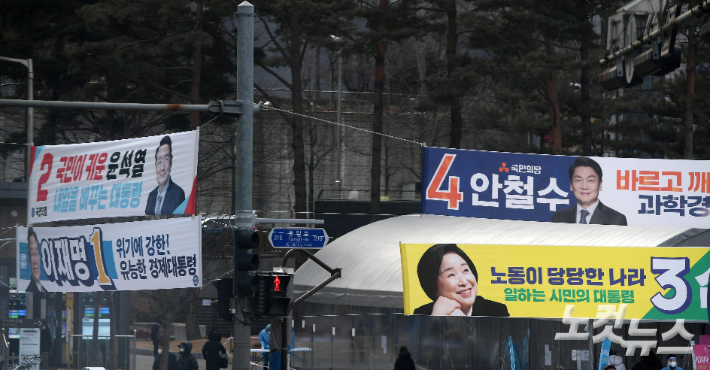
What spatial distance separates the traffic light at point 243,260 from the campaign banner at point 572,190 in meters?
3.76

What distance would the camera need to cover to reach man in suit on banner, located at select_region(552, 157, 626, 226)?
1540cm

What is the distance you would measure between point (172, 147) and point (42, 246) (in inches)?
145

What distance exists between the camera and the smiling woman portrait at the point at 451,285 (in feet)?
49.8

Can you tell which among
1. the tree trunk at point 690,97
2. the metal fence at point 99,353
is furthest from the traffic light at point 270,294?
the tree trunk at point 690,97

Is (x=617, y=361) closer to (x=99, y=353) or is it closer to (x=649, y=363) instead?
(x=649, y=363)

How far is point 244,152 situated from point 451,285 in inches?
167

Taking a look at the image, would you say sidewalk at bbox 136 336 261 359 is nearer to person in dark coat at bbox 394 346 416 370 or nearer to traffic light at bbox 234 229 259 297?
person in dark coat at bbox 394 346 416 370

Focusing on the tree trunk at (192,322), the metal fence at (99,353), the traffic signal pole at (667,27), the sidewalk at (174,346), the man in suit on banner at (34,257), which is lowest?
the sidewalk at (174,346)

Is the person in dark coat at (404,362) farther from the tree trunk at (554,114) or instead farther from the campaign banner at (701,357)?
the tree trunk at (554,114)

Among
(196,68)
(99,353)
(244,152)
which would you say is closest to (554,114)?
(196,68)

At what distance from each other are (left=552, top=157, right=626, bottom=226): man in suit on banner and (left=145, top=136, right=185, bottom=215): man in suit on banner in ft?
20.6

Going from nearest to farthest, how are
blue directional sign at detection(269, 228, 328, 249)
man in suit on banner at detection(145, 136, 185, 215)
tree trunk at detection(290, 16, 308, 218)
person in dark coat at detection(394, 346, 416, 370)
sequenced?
1. man in suit on banner at detection(145, 136, 185, 215)
2. blue directional sign at detection(269, 228, 328, 249)
3. person in dark coat at detection(394, 346, 416, 370)
4. tree trunk at detection(290, 16, 308, 218)

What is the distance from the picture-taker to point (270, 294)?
13891mm

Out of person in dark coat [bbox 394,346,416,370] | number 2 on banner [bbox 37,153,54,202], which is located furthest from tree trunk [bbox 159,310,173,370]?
number 2 on banner [bbox 37,153,54,202]
